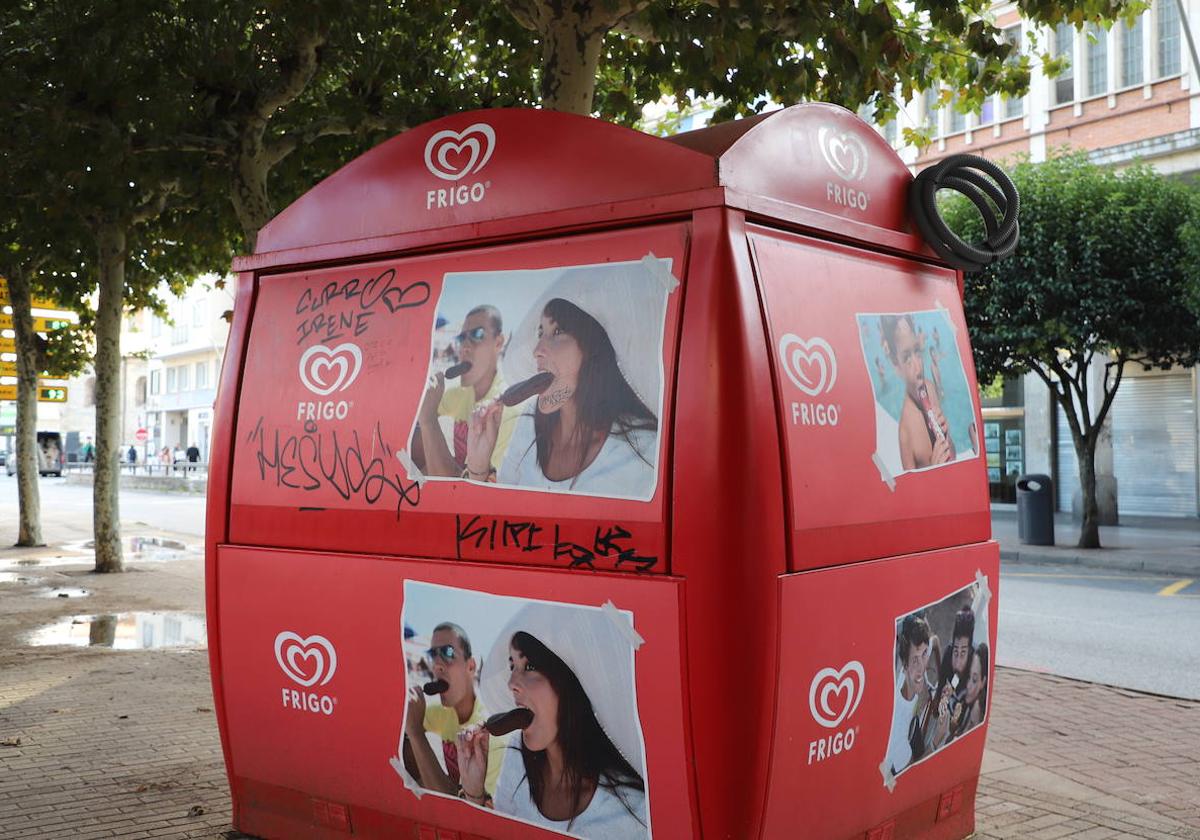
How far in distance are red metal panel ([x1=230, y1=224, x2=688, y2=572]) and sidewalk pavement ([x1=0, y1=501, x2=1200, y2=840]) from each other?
4.80 ft

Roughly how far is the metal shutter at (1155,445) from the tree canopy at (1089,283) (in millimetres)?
5270

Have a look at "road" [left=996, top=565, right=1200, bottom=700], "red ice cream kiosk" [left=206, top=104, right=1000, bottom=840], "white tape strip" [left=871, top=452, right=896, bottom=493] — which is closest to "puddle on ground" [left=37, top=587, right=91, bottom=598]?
"red ice cream kiosk" [left=206, top=104, right=1000, bottom=840]

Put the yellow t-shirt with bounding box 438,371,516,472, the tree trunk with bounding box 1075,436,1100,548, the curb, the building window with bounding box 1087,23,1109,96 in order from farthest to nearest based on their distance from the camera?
the building window with bounding box 1087,23,1109,96 < the tree trunk with bounding box 1075,436,1100,548 < the curb < the yellow t-shirt with bounding box 438,371,516,472

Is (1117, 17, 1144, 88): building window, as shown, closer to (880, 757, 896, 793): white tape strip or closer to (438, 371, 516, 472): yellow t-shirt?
(880, 757, 896, 793): white tape strip

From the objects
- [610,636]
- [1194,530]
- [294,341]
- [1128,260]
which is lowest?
[1194,530]

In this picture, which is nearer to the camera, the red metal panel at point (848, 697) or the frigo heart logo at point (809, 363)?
the red metal panel at point (848, 697)

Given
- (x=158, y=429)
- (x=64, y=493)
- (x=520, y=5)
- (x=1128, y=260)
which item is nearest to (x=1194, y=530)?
(x=1128, y=260)

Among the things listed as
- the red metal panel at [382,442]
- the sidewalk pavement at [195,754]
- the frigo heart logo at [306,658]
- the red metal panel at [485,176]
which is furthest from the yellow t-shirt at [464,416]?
the sidewalk pavement at [195,754]

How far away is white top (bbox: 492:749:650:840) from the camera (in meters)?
3.10

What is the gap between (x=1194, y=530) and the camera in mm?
20156

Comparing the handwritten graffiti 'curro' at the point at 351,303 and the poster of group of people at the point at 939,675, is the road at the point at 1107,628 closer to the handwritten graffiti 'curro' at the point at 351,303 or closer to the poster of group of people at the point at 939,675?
the poster of group of people at the point at 939,675

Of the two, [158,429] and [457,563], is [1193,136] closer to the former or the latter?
[457,563]

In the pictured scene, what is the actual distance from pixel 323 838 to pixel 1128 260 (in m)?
16.0

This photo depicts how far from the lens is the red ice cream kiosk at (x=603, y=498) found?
301 centimetres
